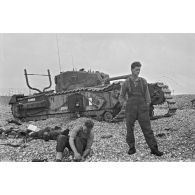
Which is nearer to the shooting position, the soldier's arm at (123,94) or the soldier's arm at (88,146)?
the soldier's arm at (88,146)

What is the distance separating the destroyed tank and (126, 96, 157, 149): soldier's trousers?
2103 millimetres

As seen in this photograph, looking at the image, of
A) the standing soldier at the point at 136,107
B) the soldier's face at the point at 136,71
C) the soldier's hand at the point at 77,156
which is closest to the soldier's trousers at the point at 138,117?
the standing soldier at the point at 136,107

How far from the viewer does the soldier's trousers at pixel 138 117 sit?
6.61 metres

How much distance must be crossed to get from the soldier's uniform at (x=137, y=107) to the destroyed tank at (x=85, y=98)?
211cm

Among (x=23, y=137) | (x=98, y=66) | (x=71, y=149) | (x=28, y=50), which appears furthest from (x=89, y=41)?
(x=23, y=137)

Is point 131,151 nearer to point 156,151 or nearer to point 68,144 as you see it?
point 156,151

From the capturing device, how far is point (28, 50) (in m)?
8.42

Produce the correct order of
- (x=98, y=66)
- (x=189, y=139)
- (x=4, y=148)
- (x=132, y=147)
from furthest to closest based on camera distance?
(x=98, y=66) < (x=4, y=148) < (x=189, y=139) < (x=132, y=147)

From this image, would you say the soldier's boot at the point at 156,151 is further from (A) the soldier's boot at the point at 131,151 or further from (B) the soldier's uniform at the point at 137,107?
(A) the soldier's boot at the point at 131,151

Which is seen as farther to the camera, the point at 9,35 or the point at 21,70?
the point at 21,70

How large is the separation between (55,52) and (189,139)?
4.13 metres

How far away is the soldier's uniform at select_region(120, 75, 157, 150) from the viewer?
661cm

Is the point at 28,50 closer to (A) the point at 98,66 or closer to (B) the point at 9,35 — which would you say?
(B) the point at 9,35

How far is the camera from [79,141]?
666 centimetres
